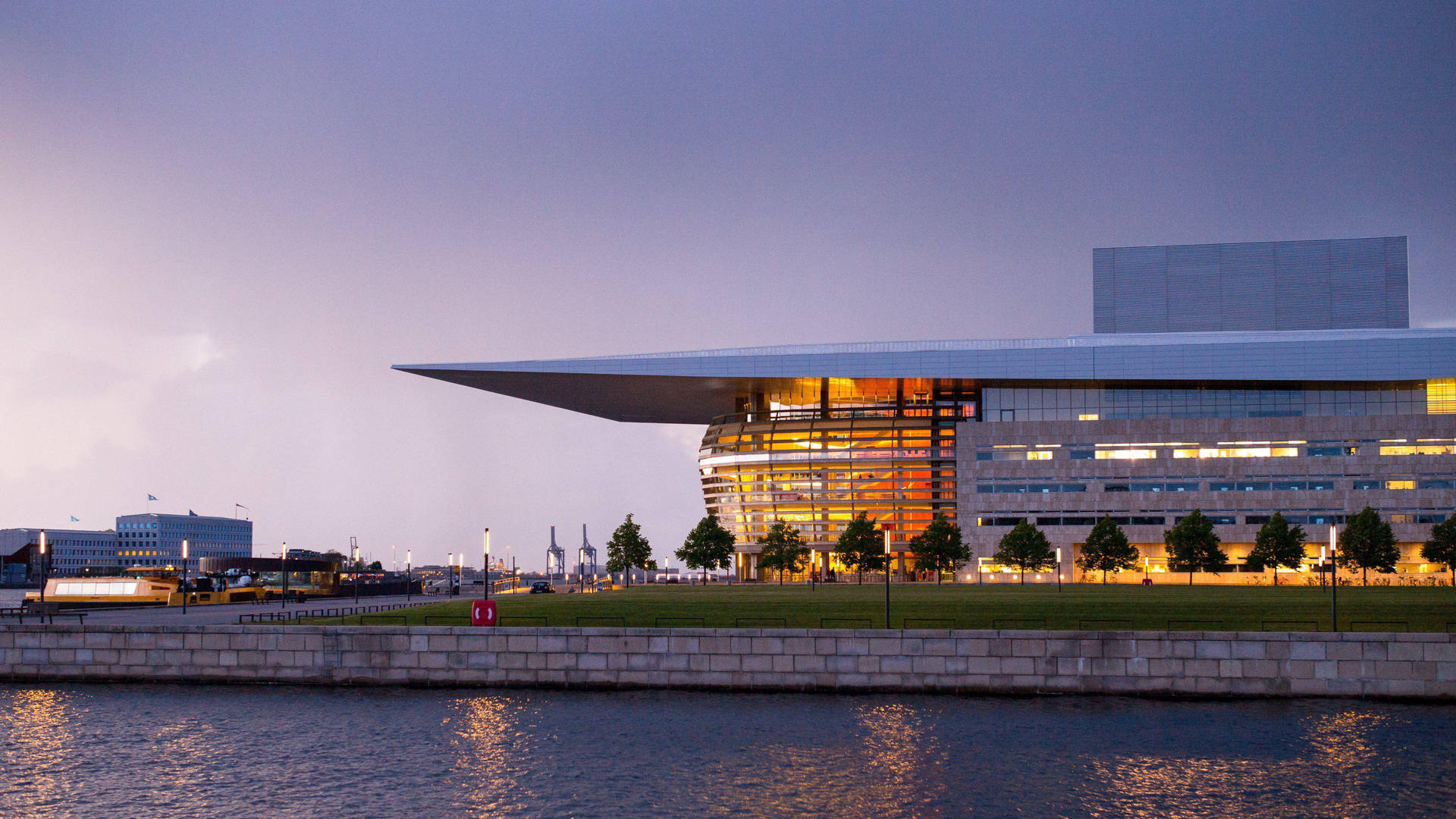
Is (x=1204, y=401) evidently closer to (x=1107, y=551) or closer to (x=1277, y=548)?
(x=1277, y=548)

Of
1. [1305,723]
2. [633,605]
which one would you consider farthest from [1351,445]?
[1305,723]

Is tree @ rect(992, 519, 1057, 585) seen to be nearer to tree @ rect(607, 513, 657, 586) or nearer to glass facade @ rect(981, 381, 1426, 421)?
glass facade @ rect(981, 381, 1426, 421)

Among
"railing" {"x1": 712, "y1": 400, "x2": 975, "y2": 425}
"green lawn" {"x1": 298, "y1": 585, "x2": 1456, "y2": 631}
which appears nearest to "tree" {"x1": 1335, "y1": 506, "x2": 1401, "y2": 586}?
"green lawn" {"x1": 298, "y1": 585, "x2": 1456, "y2": 631}

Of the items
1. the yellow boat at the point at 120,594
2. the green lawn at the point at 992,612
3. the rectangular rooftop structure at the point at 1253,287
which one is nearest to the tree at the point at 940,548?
the rectangular rooftop structure at the point at 1253,287

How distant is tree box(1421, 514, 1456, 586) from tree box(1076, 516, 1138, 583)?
20028 mm

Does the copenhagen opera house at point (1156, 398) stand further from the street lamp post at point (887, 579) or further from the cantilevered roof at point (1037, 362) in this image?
the street lamp post at point (887, 579)

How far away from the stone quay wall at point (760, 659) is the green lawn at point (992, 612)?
2.54m

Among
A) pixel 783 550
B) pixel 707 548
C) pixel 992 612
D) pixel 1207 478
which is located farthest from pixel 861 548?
pixel 992 612

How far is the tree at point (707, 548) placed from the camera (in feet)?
336

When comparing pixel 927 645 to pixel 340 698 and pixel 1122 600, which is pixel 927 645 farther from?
pixel 1122 600

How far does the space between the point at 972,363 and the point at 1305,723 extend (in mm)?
71266

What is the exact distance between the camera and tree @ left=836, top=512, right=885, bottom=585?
89.8 meters

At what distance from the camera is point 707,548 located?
338 feet

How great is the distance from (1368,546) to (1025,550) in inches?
915
